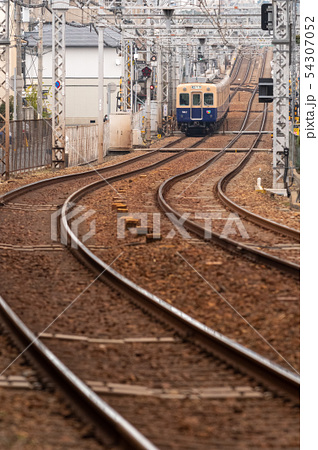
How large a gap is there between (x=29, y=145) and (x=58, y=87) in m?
2.63

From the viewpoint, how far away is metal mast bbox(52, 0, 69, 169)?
26.5 m

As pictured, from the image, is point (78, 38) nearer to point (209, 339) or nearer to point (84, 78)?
point (84, 78)

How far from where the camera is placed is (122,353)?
6590 millimetres

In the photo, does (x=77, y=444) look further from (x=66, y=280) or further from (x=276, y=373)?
(x=66, y=280)

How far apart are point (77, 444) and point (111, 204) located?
12.6m

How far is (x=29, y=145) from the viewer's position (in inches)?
1040

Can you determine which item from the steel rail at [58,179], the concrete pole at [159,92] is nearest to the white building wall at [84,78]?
the concrete pole at [159,92]

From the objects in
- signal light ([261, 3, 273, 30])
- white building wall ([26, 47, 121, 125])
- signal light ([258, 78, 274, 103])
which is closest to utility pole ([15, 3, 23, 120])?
signal light ([258, 78, 274, 103])

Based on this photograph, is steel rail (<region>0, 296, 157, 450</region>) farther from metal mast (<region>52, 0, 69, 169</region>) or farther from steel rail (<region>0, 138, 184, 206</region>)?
metal mast (<region>52, 0, 69, 169</region>)

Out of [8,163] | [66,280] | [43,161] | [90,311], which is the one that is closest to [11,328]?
[90,311]

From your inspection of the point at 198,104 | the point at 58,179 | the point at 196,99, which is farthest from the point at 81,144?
the point at 196,99

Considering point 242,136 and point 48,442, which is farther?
point 242,136

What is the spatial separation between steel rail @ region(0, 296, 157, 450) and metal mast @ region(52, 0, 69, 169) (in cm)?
2060

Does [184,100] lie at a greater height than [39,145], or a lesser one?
greater
